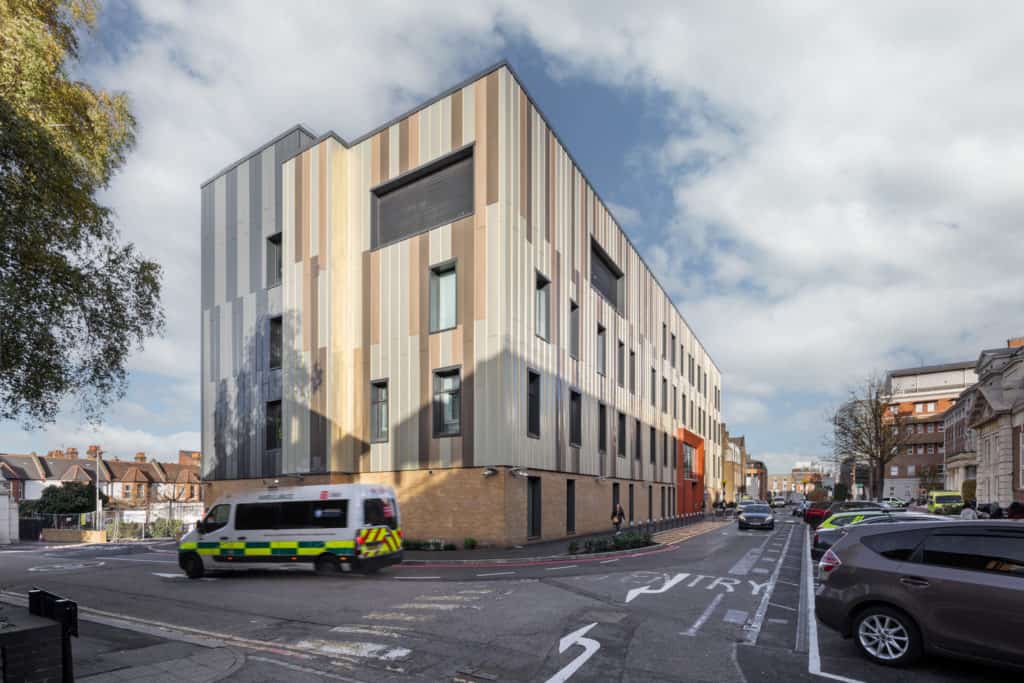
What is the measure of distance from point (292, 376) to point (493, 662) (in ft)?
74.0

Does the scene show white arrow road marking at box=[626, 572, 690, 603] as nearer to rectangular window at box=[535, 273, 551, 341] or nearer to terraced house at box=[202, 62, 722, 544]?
terraced house at box=[202, 62, 722, 544]

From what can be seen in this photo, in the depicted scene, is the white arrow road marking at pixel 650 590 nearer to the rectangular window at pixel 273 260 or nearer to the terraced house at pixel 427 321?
the terraced house at pixel 427 321

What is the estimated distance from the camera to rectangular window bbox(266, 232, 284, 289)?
30906mm

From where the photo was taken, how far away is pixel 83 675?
6.98 metres

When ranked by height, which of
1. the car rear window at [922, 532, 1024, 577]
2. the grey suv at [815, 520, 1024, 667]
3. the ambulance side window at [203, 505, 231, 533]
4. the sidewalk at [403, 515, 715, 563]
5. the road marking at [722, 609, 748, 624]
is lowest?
the sidewalk at [403, 515, 715, 563]

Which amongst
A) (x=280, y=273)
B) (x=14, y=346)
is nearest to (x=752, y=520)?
(x=280, y=273)

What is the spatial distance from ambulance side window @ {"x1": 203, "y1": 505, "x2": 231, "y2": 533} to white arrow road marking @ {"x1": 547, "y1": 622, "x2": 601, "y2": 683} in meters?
11.1

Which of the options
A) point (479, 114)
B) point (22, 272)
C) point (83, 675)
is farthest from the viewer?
point (479, 114)

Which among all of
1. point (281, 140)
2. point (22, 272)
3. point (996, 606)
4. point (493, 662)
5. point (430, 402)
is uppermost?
point (281, 140)

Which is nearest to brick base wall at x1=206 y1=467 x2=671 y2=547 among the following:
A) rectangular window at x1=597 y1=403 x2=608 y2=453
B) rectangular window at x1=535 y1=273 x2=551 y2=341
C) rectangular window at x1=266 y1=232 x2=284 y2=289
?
rectangular window at x1=597 y1=403 x2=608 y2=453

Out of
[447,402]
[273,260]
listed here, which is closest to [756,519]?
[447,402]

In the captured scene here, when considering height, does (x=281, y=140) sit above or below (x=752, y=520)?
above

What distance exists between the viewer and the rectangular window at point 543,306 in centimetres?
2654

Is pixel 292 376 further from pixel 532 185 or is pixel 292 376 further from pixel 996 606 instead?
pixel 996 606
